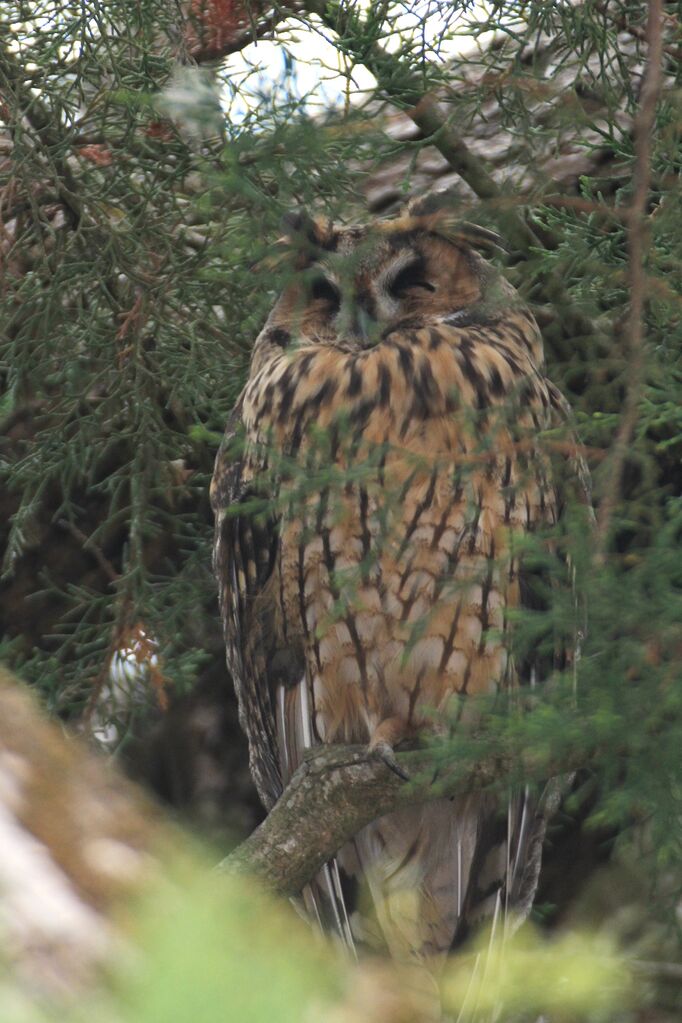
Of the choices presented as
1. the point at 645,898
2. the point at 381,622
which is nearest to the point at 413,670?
the point at 381,622

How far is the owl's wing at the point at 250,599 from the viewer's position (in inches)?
87.6

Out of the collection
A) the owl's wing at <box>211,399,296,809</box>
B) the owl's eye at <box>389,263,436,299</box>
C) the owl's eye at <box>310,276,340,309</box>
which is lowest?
the owl's wing at <box>211,399,296,809</box>

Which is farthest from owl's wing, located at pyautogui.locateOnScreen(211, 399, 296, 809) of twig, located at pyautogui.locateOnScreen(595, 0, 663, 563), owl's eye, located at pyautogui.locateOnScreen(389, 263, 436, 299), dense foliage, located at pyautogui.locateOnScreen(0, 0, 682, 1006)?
twig, located at pyautogui.locateOnScreen(595, 0, 663, 563)

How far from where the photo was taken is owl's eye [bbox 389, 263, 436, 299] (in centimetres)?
228

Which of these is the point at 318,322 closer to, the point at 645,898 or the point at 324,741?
the point at 324,741

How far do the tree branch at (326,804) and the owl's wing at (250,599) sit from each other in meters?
0.46

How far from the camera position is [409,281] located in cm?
233

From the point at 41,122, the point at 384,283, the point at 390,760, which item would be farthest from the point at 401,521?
the point at 41,122

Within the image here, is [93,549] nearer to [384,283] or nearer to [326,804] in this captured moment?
[384,283]

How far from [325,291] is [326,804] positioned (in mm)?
944

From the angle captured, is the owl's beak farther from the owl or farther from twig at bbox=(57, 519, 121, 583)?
twig at bbox=(57, 519, 121, 583)

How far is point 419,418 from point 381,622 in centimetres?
36

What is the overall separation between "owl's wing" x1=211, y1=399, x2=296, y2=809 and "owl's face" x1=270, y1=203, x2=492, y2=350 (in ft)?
0.75

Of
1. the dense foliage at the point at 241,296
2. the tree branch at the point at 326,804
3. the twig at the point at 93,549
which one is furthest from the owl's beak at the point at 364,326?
the tree branch at the point at 326,804
